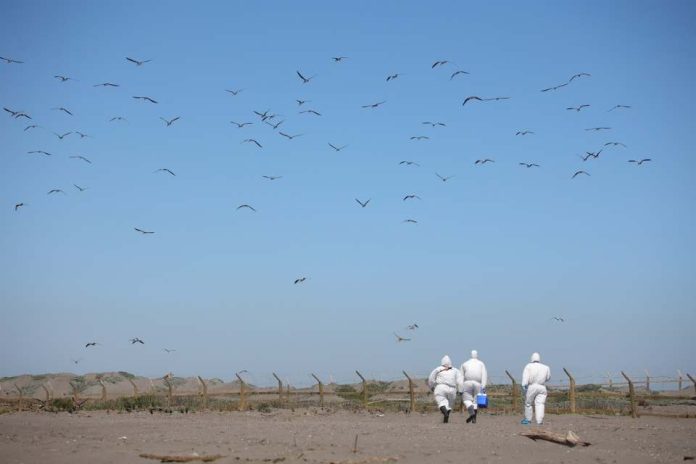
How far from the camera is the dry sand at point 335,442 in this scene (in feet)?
50.9

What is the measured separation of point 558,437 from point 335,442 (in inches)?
172

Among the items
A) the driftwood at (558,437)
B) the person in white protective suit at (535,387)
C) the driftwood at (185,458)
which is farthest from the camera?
the person in white protective suit at (535,387)

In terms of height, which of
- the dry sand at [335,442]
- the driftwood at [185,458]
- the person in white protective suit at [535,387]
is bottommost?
the driftwood at [185,458]

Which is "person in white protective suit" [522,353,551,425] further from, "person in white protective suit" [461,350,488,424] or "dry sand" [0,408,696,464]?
"person in white protective suit" [461,350,488,424]

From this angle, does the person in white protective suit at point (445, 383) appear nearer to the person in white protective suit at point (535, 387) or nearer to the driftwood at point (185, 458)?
the person in white protective suit at point (535, 387)

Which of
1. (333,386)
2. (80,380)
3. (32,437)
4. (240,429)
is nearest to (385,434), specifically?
(240,429)

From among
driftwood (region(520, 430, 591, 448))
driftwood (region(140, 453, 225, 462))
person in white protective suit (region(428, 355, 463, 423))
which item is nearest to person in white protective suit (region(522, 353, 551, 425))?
person in white protective suit (region(428, 355, 463, 423))

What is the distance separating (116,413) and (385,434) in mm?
14587

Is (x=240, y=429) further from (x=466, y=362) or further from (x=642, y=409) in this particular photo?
(x=642, y=409)

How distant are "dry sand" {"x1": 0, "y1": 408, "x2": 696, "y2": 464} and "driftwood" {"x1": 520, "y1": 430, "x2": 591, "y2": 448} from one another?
16cm

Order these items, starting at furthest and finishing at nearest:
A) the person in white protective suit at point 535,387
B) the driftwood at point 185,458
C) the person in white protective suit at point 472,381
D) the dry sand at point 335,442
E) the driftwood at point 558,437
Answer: the person in white protective suit at point 472,381 → the person in white protective suit at point 535,387 → the driftwood at point 558,437 → the dry sand at point 335,442 → the driftwood at point 185,458

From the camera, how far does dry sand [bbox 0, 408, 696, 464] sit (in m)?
15.5

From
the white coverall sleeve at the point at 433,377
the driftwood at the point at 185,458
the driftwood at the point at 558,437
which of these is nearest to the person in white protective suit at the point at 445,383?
the white coverall sleeve at the point at 433,377

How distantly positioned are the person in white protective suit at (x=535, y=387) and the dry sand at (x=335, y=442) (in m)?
0.43
